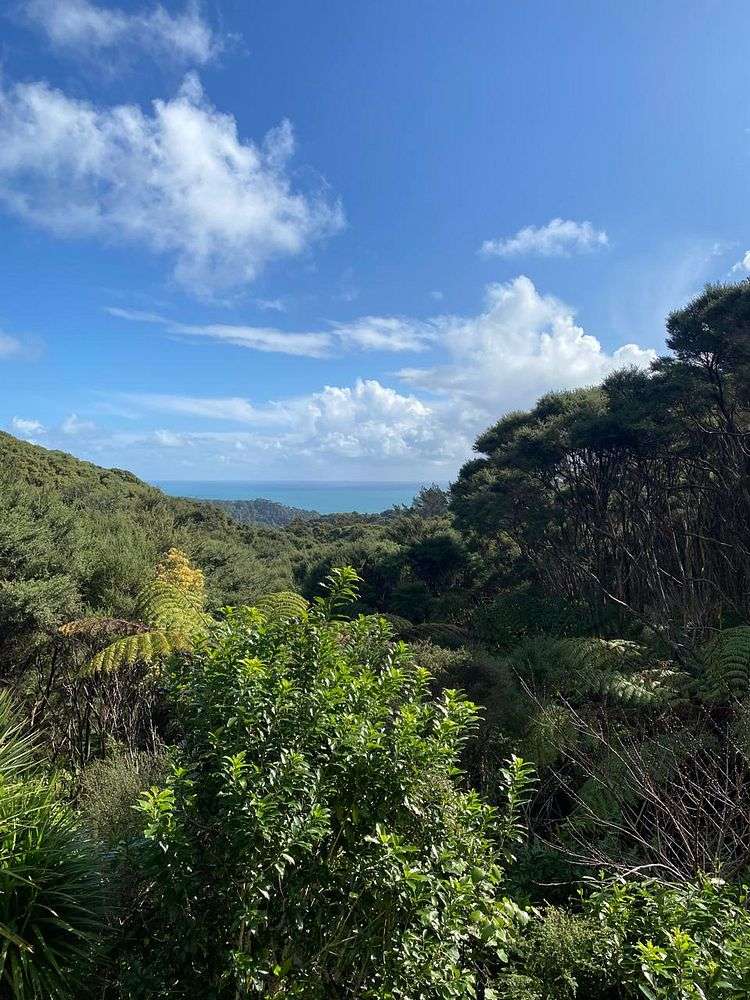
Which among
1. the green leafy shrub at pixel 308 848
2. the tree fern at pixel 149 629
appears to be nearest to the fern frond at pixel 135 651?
the tree fern at pixel 149 629

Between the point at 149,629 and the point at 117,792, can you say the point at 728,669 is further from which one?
the point at 149,629

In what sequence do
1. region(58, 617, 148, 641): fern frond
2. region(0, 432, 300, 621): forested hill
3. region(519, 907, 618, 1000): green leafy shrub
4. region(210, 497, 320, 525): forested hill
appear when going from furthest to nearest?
region(210, 497, 320, 525): forested hill < region(0, 432, 300, 621): forested hill < region(58, 617, 148, 641): fern frond < region(519, 907, 618, 1000): green leafy shrub

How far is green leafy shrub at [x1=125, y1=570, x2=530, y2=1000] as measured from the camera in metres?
2.02

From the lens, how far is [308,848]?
197cm

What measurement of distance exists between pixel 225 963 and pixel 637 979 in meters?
1.58

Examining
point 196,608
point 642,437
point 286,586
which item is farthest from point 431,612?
point 196,608

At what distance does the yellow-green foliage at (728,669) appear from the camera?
520 cm

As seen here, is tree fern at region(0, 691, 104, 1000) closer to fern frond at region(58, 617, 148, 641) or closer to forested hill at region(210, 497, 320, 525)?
fern frond at region(58, 617, 148, 641)

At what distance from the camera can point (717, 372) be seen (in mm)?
11086

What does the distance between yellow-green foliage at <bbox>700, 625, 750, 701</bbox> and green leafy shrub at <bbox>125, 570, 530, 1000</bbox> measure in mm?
3715

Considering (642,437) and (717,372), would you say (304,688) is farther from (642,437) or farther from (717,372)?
(642,437)

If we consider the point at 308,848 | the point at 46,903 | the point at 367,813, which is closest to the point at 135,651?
the point at 46,903

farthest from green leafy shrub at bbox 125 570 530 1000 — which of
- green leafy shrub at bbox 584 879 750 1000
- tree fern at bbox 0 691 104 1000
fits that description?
green leafy shrub at bbox 584 879 750 1000

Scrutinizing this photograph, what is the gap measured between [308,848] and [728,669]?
15.9ft
